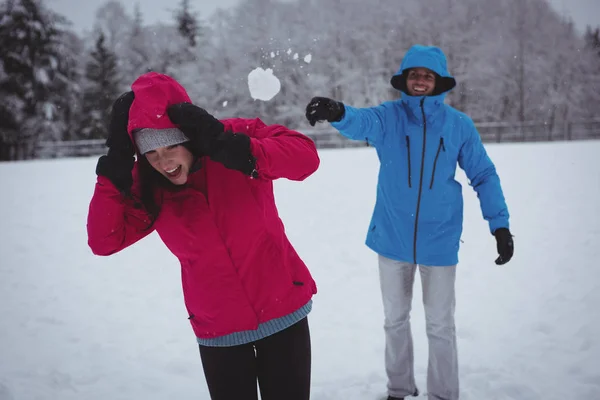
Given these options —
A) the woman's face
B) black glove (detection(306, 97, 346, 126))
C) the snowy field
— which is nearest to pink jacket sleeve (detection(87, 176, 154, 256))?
the woman's face

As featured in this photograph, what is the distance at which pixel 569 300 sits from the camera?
14.4 feet

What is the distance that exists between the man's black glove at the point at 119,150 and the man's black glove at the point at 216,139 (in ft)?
0.53

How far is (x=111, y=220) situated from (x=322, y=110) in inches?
47.0

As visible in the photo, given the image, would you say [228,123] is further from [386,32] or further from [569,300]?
[386,32]

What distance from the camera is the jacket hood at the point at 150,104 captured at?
4.91 feet

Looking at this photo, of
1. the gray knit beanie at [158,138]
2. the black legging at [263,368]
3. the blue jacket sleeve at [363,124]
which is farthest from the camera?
the blue jacket sleeve at [363,124]

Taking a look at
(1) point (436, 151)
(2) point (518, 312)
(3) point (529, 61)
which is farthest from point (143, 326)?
(3) point (529, 61)

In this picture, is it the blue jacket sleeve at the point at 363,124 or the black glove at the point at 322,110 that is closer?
the black glove at the point at 322,110

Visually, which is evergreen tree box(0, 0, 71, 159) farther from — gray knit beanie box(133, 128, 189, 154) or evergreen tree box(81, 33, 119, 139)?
gray knit beanie box(133, 128, 189, 154)

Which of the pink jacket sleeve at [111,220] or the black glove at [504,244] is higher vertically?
the pink jacket sleeve at [111,220]

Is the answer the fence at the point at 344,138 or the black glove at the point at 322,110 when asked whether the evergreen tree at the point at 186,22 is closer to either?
the fence at the point at 344,138

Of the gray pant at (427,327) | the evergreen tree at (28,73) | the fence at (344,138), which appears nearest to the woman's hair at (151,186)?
the gray pant at (427,327)

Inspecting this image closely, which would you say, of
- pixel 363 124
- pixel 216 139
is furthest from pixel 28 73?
pixel 216 139

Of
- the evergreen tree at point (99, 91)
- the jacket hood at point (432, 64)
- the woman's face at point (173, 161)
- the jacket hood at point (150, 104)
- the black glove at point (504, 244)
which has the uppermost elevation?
the evergreen tree at point (99, 91)
